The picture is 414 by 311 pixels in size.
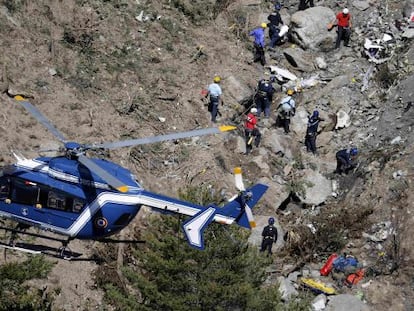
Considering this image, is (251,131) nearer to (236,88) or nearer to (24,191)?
(236,88)

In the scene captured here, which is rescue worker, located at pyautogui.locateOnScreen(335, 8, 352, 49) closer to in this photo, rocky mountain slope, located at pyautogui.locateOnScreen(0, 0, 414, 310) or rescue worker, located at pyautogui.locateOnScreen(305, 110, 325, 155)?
rocky mountain slope, located at pyautogui.locateOnScreen(0, 0, 414, 310)

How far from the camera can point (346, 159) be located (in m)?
24.4

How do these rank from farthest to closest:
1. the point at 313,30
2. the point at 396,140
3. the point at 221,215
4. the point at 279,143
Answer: the point at 313,30
the point at 279,143
the point at 396,140
the point at 221,215

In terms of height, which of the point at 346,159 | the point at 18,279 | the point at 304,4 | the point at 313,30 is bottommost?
the point at 346,159

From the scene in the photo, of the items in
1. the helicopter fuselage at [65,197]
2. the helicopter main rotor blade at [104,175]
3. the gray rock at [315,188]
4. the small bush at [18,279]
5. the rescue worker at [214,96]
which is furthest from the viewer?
the rescue worker at [214,96]

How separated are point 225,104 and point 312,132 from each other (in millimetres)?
3113

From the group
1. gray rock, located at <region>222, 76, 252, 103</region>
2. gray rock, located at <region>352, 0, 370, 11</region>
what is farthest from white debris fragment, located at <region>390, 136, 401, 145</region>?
gray rock, located at <region>352, 0, 370, 11</region>

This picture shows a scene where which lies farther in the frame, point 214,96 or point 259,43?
point 259,43

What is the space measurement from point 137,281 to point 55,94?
826 centimetres

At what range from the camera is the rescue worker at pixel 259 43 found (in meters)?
27.3

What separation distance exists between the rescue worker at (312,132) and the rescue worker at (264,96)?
1.61 metres

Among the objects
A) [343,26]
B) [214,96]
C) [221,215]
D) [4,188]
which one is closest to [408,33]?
[343,26]

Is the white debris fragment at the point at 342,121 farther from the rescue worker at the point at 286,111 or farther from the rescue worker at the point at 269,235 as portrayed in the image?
the rescue worker at the point at 269,235

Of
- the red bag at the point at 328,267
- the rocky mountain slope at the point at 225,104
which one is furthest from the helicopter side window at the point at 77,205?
the red bag at the point at 328,267
